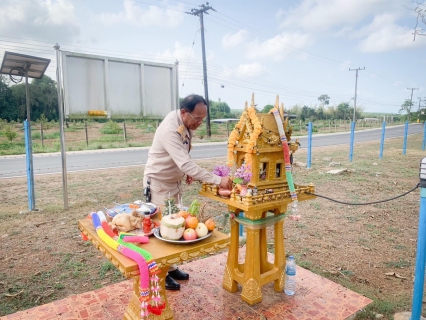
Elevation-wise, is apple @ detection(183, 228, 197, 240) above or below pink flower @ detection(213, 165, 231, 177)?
below

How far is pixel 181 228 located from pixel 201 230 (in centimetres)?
16

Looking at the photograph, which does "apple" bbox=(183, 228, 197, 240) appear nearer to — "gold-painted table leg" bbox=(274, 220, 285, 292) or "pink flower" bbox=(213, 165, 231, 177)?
"pink flower" bbox=(213, 165, 231, 177)

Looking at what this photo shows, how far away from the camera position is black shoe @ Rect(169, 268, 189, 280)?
343 cm

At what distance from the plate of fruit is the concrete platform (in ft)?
3.16

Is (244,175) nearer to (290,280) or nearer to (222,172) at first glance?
(222,172)

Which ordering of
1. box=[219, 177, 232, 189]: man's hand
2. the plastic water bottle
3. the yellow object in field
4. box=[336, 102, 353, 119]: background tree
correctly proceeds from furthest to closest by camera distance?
1. box=[336, 102, 353, 119]: background tree
2. the yellow object in field
3. the plastic water bottle
4. box=[219, 177, 232, 189]: man's hand

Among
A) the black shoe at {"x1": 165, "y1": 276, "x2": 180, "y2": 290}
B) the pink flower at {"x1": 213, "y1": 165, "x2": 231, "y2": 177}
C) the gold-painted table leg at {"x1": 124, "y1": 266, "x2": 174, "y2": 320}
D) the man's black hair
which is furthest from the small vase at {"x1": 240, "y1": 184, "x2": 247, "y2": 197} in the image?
the black shoe at {"x1": 165, "y1": 276, "x2": 180, "y2": 290}

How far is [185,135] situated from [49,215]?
415 cm

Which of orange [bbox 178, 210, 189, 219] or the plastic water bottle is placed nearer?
orange [bbox 178, 210, 189, 219]

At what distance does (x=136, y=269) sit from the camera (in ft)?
6.47

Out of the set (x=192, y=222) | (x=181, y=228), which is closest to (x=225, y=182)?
(x=192, y=222)

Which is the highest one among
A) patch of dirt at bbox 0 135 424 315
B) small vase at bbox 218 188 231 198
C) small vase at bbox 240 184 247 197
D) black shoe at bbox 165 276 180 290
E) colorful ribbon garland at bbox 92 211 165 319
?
small vase at bbox 240 184 247 197

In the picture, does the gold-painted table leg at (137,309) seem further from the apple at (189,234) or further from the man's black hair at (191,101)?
the man's black hair at (191,101)

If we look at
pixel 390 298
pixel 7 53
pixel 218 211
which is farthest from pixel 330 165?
pixel 7 53
